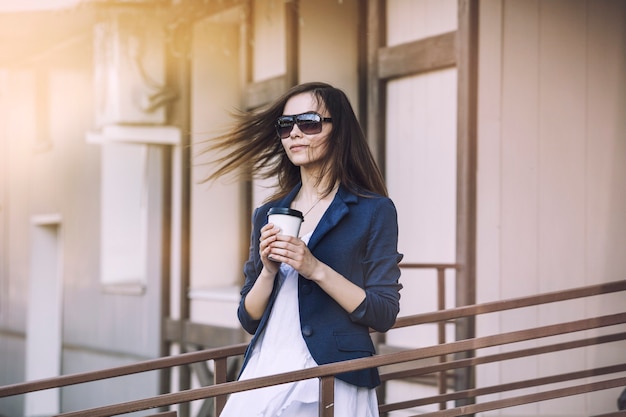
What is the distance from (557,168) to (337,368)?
2816mm

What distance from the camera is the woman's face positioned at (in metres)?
2.68

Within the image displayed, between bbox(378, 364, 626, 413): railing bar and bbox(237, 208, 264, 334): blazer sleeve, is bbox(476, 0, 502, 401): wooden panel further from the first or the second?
bbox(237, 208, 264, 334): blazer sleeve

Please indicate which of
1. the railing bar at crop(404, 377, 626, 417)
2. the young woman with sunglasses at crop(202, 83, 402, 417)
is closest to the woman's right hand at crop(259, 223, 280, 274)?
the young woman with sunglasses at crop(202, 83, 402, 417)

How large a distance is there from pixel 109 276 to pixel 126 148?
116 centimetres

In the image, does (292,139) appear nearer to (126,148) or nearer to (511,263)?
(511,263)

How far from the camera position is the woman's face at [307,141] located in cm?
268

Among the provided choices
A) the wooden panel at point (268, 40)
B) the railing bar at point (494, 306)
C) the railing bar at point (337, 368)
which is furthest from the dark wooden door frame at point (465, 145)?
the railing bar at point (337, 368)

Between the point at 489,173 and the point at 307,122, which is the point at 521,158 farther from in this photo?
the point at 307,122

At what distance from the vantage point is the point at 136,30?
27.6ft

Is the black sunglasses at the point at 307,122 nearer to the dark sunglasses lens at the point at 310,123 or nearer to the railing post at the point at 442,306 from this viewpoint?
the dark sunglasses lens at the point at 310,123

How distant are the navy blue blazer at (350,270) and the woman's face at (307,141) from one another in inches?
5.5

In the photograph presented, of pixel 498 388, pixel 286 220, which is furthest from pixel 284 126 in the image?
pixel 498 388

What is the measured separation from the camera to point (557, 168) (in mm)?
5086

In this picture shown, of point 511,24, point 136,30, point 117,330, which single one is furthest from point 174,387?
point 511,24
